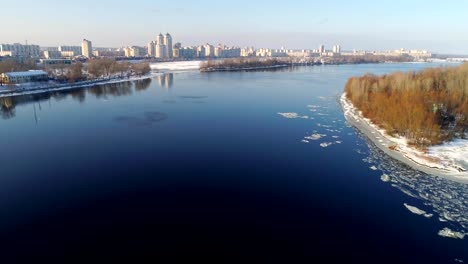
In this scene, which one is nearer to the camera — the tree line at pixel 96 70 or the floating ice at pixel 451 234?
the floating ice at pixel 451 234

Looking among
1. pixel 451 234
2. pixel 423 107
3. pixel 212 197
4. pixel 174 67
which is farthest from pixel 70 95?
pixel 174 67

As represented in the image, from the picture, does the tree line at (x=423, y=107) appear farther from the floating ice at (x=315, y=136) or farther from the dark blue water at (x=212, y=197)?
the floating ice at (x=315, y=136)

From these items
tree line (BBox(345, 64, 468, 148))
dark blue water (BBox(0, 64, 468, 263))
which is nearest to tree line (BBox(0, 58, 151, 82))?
dark blue water (BBox(0, 64, 468, 263))

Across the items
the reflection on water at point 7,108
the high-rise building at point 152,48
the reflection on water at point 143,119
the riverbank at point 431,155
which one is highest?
the high-rise building at point 152,48

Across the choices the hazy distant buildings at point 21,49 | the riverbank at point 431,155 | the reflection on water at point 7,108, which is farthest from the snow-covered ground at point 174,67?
the riverbank at point 431,155

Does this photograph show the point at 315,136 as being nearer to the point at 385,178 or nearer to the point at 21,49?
the point at 385,178

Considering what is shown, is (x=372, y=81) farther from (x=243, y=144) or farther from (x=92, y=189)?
(x=92, y=189)

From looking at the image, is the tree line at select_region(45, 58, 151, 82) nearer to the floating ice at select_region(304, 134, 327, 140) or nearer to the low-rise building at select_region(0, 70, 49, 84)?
the low-rise building at select_region(0, 70, 49, 84)

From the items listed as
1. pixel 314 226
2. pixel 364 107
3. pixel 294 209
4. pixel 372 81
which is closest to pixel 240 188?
pixel 294 209
